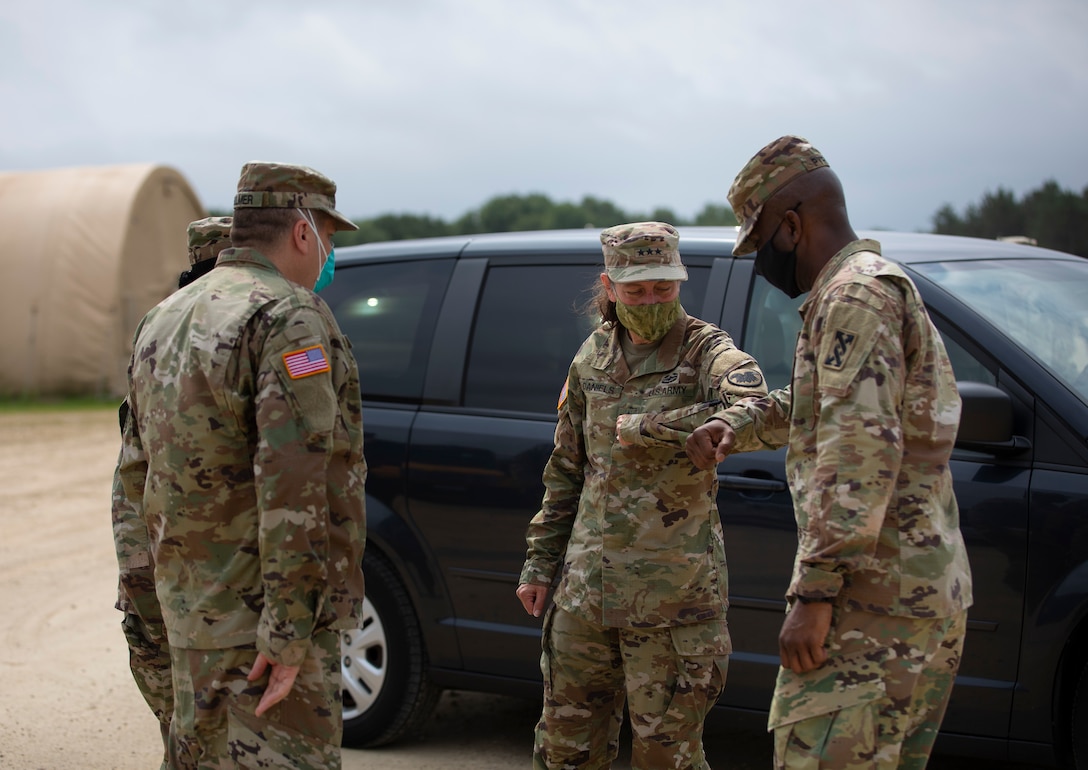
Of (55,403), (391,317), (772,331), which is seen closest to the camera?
(772,331)

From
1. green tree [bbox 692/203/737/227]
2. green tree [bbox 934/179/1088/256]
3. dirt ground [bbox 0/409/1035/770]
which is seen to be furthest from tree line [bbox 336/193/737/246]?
dirt ground [bbox 0/409/1035/770]

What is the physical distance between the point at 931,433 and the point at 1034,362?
1379 mm

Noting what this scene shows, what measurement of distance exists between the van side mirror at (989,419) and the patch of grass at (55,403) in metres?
15.7

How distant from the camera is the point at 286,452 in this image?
243 centimetres

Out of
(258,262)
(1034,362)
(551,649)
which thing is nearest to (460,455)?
(551,649)

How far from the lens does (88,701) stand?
4.92m

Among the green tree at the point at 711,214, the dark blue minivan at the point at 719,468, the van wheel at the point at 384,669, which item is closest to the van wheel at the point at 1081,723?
the dark blue minivan at the point at 719,468

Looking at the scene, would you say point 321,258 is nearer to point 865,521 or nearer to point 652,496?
point 652,496

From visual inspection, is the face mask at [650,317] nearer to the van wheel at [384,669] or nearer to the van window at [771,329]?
the van window at [771,329]

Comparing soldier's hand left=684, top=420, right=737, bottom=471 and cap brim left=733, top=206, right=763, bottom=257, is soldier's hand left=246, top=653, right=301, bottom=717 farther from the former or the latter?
cap brim left=733, top=206, right=763, bottom=257

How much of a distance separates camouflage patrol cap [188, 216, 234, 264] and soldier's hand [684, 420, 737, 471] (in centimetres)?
183

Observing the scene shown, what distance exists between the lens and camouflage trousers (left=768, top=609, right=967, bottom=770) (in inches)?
89.9

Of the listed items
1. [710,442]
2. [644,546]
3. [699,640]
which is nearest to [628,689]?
[699,640]

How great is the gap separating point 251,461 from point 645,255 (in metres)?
1.21
